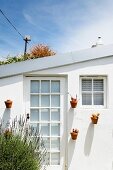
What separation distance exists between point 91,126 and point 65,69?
5.25 feet

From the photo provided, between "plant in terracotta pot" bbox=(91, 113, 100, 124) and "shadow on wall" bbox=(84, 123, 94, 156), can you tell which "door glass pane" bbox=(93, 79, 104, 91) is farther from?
"shadow on wall" bbox=(84, 123, 94, 156)

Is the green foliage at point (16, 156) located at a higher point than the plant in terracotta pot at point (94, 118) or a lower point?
lower

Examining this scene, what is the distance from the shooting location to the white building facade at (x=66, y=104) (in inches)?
404

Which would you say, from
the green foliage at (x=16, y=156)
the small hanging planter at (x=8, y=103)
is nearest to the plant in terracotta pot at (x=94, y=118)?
the green foliage at (x=16, y=156)

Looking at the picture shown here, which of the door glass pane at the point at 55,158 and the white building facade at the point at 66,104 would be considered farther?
the door glass pane at the point at 55,158

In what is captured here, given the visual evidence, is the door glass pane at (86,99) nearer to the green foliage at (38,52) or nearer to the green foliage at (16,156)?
the green foliage at (16,156)

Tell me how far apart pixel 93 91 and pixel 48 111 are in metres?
1.28

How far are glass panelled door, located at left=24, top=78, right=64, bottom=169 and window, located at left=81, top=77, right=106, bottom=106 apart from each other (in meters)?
0.58

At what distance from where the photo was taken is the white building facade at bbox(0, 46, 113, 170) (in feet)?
33.7

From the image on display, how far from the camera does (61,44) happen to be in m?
20.8

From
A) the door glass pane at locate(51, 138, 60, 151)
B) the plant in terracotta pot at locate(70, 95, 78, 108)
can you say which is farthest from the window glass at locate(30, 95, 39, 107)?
the door glass pane at locate(51, 138, 60, 151)

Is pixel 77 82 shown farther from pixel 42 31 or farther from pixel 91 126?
pixel 42 31

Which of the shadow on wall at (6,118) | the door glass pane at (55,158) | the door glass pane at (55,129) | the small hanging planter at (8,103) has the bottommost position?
the door glass pane at (55,158)

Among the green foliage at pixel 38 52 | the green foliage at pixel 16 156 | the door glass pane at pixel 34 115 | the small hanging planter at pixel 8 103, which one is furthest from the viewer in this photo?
the green foliage at pixel 38 52
